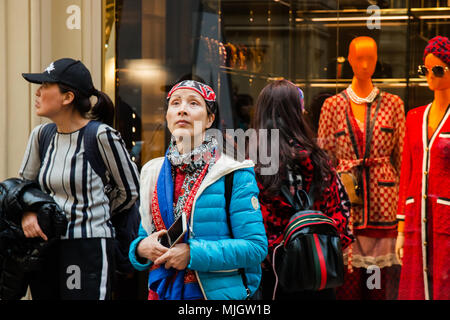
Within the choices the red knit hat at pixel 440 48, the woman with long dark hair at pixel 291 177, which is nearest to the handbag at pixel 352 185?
the red knit hat at pixel 440 48

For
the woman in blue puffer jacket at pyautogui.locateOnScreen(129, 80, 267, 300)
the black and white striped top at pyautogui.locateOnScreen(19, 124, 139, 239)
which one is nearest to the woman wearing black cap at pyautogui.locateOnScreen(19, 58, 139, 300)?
the black and white striped top at pyautogui.locateOnScreen(19, 124, 139, 239)

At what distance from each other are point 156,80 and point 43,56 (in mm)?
811

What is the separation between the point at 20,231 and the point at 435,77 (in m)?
2.42

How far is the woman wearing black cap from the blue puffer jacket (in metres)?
0.72

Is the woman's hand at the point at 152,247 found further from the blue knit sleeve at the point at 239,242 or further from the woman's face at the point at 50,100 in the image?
the woman's face at the point at 50,100

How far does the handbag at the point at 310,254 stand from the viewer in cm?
298

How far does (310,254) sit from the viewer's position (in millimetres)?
2975

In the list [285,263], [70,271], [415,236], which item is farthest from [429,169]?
[70,271]

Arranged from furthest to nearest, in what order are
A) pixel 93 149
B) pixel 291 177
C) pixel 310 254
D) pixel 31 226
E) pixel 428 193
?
pixel 428 193
pixel 93 149
pixel 31 226
pixel 291 177
pixel 310 254

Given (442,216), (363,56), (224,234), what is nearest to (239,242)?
(224,234)

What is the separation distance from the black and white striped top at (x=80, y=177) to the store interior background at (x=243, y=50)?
52.5 inches

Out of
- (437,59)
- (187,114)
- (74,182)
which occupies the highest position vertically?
(437,59)

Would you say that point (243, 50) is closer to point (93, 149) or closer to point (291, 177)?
point (93, 149)

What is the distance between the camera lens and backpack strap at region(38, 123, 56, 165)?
11.5ft
